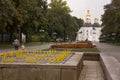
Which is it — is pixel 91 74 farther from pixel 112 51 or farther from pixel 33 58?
pixel 112 51

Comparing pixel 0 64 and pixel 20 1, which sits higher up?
pixel 20 1

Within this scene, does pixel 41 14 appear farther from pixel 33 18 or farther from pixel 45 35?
pixel 45 35


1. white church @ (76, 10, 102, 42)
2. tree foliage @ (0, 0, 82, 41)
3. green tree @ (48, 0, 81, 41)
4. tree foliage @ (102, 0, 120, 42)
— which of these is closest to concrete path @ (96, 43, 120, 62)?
tree foliage @ (0, 0, 82, 41)

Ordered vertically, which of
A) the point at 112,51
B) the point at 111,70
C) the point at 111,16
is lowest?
the point at 112,51

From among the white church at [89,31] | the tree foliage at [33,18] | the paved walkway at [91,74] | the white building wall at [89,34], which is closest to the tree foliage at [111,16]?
the tree foliage at [33,18]

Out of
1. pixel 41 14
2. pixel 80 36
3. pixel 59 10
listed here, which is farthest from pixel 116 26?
pixel 80 36

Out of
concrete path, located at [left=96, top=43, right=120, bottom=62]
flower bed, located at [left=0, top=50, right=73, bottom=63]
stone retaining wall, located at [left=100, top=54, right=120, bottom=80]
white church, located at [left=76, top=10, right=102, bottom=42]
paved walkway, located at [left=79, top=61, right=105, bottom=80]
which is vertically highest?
white church, located at [left=76, top=10, right=102, bottom=42]

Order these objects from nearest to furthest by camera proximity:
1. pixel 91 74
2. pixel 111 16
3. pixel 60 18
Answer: pixel 91 74, pixel 111 16, pixel 60 18

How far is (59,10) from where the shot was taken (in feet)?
387

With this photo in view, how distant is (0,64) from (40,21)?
221ft

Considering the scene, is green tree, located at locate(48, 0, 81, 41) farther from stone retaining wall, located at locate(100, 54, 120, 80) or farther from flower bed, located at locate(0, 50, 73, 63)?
stone retaining wall, located at locate(100, 54, 120, 80)

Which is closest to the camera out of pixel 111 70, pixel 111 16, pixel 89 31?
pixel 111 70

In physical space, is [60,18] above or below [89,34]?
above

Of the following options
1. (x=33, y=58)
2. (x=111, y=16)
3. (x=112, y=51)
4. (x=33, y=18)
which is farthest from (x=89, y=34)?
(x=33, y=58)
